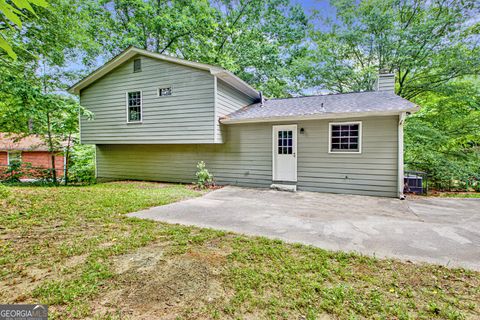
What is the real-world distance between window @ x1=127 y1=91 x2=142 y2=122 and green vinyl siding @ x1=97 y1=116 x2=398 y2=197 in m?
1.41

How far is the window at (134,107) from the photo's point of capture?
30.3ft

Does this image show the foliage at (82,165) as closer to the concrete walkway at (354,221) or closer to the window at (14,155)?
the concrete walkway at (354,221)

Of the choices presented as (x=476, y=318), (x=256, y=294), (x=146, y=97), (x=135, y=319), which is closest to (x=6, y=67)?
(x=146, y=97)

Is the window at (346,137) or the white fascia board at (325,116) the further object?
the window at (346,137)

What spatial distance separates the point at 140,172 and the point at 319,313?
9954 mm

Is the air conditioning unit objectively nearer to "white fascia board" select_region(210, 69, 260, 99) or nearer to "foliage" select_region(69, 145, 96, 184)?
"white fascia board" select_region(210, 69, 260, 99)

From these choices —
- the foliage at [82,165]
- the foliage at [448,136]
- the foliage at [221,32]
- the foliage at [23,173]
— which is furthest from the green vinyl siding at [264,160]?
the foliage at [221,32]

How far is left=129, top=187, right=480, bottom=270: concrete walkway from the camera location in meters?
3.17

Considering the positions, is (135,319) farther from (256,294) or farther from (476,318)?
(476,318)

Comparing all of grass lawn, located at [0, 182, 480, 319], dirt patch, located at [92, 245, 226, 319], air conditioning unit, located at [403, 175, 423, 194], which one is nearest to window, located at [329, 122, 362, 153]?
air conditioning unit, located at [403, 175, 423, 194]

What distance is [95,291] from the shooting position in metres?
2.13

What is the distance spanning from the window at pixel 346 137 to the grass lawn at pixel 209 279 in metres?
4.92

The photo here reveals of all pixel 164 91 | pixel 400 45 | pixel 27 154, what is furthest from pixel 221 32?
pixel 27 154

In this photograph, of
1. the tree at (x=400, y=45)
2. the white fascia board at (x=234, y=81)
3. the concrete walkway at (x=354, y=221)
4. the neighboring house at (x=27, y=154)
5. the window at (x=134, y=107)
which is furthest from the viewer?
the neighboring house at (x=27, y=154)
